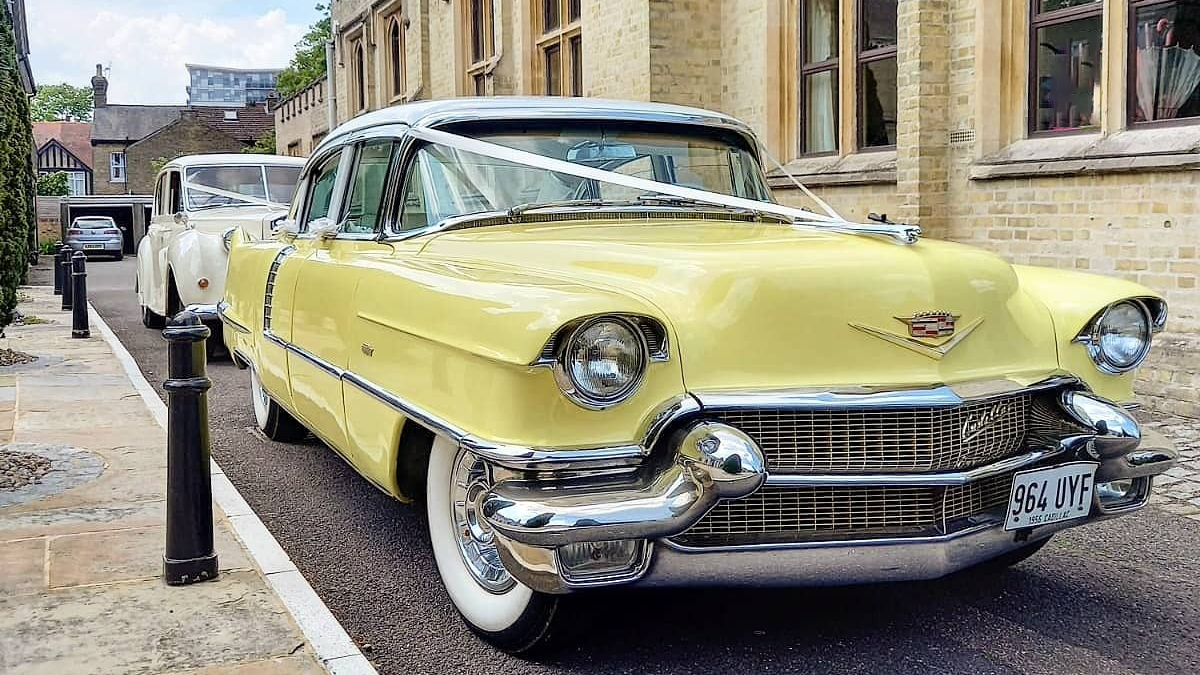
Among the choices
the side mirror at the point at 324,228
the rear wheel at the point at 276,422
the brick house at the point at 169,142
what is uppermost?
the brick house at the point at 169,142

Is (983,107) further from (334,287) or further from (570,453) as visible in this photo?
(570,453)

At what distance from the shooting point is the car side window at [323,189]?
5.40 metres

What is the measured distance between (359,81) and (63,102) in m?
98.7

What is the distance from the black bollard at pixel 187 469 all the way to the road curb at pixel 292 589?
0.82ft

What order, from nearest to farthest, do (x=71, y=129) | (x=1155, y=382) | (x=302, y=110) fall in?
1. (x=1155, y=382)
2. (x=302, y=110)
3. (x=71, y=129)

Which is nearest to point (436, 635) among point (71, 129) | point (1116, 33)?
point (1116, 33)

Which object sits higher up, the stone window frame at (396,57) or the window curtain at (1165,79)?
the stone window frame at (396,57)

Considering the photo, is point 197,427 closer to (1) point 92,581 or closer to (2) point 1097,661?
(1) point 92,581

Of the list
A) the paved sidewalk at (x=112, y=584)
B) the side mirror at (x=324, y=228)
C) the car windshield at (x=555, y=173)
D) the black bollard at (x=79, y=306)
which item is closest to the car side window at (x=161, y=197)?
the black bollard at (x=79, y=306)

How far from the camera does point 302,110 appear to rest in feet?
125

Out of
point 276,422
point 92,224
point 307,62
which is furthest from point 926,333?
point 307,62

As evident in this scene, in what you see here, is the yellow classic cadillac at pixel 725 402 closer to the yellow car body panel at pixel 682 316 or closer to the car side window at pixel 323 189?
the yellow car body panel at pixel 682 316

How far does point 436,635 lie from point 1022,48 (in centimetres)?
807

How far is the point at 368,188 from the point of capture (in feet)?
15.8
